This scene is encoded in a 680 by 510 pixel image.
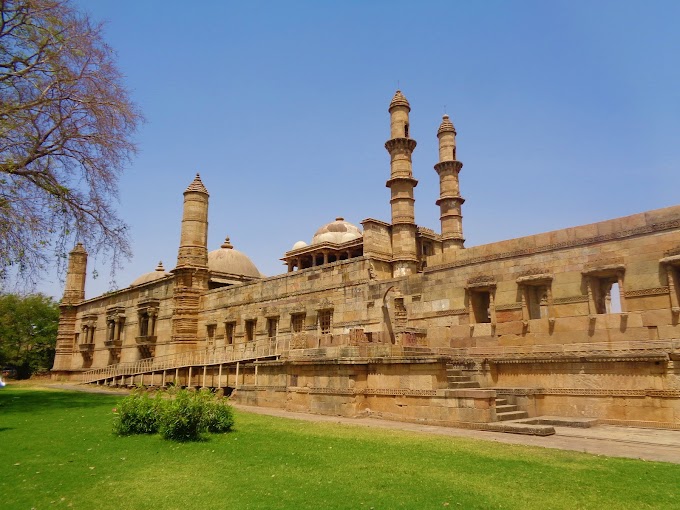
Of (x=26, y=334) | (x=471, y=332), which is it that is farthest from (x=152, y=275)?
(x=471, y=332)

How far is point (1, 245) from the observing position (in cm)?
1358

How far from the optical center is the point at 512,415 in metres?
11.0

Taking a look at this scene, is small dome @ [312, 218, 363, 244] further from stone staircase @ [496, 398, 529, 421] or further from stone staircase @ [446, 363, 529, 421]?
stone staircase @ [496, 398, 529, 421]

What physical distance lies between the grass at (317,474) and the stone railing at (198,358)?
32.7 ft

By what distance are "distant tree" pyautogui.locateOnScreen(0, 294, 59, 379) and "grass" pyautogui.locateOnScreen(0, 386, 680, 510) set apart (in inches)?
1435

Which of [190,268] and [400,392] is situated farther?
[190,268]

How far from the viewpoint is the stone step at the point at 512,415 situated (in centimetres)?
1076

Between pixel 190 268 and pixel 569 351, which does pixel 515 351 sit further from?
pixel 190 268

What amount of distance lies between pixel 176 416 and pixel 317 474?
11.8 ft

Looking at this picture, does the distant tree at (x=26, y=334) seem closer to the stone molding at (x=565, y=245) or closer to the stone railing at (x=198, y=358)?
the stone railing at (x=198, y=358)

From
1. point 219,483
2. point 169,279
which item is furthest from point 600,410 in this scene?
point 169,279

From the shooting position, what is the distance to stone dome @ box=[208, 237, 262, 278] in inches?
1315

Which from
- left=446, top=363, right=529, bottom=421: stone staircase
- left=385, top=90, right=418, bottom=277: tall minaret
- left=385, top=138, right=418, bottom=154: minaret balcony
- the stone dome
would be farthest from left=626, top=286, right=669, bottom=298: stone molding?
the stone dome

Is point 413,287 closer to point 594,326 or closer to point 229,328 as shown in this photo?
point 594,326
